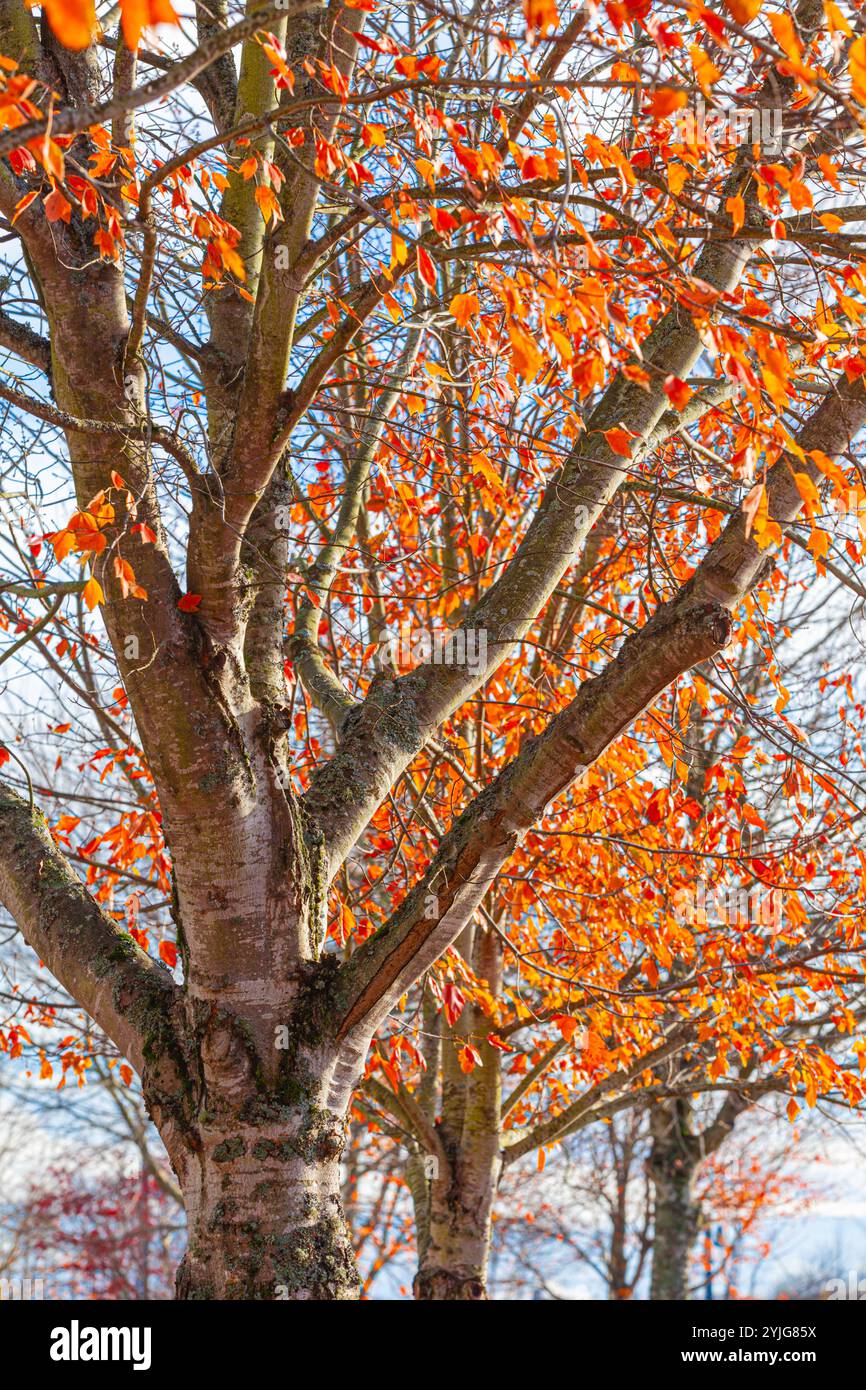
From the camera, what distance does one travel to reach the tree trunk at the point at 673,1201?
979 centimetres

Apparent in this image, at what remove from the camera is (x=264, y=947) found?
3.08 m

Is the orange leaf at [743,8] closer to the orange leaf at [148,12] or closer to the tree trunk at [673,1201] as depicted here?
the orange leaf at [148,12]

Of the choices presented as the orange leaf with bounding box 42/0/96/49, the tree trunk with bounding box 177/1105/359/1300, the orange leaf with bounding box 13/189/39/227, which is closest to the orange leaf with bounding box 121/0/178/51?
the orange leaf with bounding box 42/0/96/49

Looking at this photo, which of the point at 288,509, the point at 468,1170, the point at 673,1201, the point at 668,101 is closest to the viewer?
the point at 668,101

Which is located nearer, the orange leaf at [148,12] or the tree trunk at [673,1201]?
the orange leaf at [148,12]

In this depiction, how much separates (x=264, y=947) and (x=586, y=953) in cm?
320

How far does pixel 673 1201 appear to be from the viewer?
995 cm

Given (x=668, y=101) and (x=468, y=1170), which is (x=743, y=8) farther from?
(x=468, y=1170)

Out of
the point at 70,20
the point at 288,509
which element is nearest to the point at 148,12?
the point at 70,20

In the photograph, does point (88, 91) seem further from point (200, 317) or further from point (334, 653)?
point (334, 653)

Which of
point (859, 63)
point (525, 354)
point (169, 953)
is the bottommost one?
point (169, 953)

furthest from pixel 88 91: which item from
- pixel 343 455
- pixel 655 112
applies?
pixel 343 455

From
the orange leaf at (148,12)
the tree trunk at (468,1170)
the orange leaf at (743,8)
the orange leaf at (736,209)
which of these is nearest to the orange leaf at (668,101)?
the orange leaf at (743,8)

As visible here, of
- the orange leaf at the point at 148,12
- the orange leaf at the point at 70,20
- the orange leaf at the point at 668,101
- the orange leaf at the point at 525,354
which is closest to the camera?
the orange leaf at the point at 70,20
